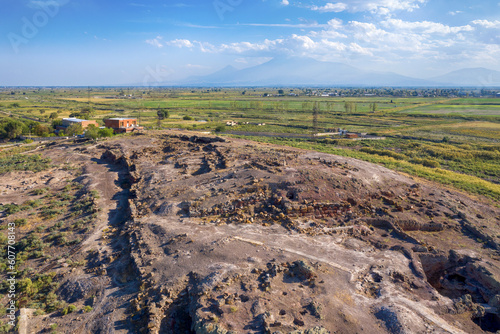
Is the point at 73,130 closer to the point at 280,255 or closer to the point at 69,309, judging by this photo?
the point at 69,309

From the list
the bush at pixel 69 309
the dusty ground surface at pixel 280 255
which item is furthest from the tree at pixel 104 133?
the bush at pixel 69 309

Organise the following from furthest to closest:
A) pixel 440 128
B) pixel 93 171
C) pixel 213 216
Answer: pixel 440 128, pixel 93 171, pixel 213 216

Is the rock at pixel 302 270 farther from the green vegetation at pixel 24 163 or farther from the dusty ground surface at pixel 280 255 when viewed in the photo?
the green vegetation at pixel 24 163

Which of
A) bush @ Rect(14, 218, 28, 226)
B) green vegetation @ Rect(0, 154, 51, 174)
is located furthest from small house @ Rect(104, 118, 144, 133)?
bush @ Rect(14, 218, 28, 226)

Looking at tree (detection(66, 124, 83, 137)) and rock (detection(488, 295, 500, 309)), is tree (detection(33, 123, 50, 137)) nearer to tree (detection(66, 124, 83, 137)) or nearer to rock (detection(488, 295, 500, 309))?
tree (detection(66, 124, 83, 137))

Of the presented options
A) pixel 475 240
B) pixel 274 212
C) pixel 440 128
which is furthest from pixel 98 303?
pixel 440 128

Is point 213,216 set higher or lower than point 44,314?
higher

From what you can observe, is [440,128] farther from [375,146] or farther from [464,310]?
[464,310]
